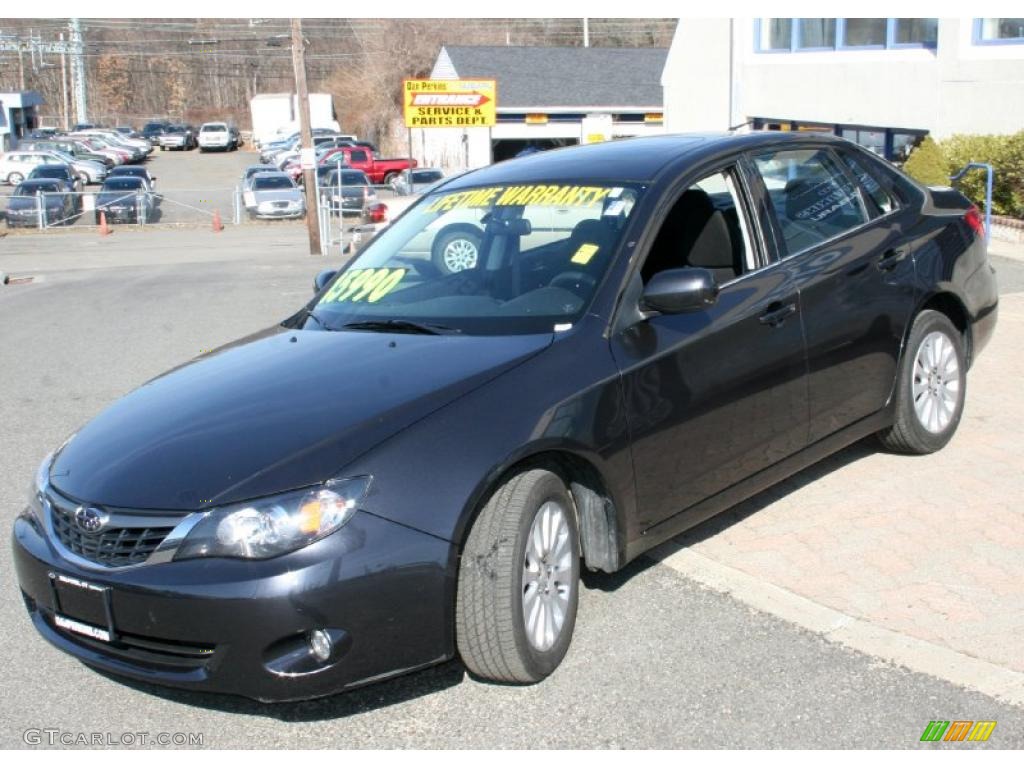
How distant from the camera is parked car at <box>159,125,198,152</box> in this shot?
269ft

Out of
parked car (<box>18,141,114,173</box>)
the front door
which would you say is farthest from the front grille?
parked car (<box>18,141,114,173</box>)

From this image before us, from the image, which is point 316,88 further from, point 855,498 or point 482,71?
point 855,498

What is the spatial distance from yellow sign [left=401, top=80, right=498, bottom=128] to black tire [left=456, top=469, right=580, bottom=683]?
2888 cm

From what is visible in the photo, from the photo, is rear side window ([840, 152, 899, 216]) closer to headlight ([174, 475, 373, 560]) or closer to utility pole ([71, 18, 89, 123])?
headlight ([174, 475, 373, 560])

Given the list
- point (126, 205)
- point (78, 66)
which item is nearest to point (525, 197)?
point (126, 205)

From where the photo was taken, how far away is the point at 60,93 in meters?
118

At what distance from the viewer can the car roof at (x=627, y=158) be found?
504 cm

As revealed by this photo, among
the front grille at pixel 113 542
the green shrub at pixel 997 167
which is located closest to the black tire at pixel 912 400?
the front grille at pixel 113 542

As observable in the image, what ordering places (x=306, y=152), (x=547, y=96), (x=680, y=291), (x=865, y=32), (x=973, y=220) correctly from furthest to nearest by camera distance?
(x=547, y=96) < (x=306, y=152) < (x=865, y=32) < (x=973, y=220) < (x=680, y=291)

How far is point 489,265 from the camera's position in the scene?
4.94m

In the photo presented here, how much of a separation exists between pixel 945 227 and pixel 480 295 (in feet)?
9.00

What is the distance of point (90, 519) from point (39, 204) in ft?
121

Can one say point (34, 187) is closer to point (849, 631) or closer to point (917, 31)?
point (917, 31)

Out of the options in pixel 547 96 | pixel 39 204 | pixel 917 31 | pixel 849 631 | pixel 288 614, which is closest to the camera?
pixel 288 614
